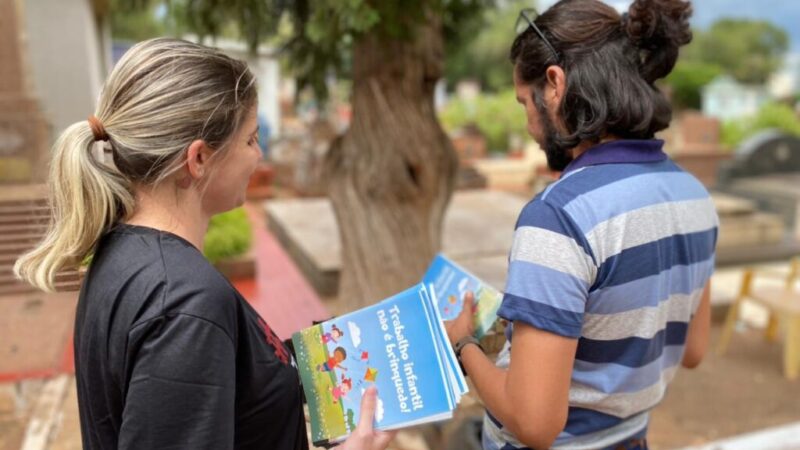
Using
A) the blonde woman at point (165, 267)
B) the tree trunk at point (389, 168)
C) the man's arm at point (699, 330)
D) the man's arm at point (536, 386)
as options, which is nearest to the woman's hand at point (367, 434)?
the blonde woman at point (165, 267)

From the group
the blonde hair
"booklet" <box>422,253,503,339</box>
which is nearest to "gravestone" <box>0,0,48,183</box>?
"booklet" <box>422,253,503,339</box>

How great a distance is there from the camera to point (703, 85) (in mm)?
→ 26438

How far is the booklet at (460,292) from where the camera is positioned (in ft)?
5.39

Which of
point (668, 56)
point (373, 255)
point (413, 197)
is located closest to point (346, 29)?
point (413, 197)

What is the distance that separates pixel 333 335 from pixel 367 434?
0.23 m

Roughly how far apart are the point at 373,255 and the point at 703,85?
86.0 feet

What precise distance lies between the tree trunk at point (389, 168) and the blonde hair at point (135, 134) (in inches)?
110

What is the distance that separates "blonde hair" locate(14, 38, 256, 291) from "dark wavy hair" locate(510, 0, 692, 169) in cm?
69

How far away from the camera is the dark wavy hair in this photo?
4.62ft

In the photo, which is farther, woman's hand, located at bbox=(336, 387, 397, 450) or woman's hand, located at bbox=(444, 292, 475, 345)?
woman's hand, located at bbox=(444, 292, 475, 345)

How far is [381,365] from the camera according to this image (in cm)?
136

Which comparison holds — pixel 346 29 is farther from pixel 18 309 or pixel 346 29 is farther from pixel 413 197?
pixel 18 309

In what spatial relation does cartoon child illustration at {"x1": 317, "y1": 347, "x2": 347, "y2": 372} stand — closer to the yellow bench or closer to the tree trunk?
the tree trunk

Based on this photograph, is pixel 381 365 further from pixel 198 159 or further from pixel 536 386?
pixel 198 159
